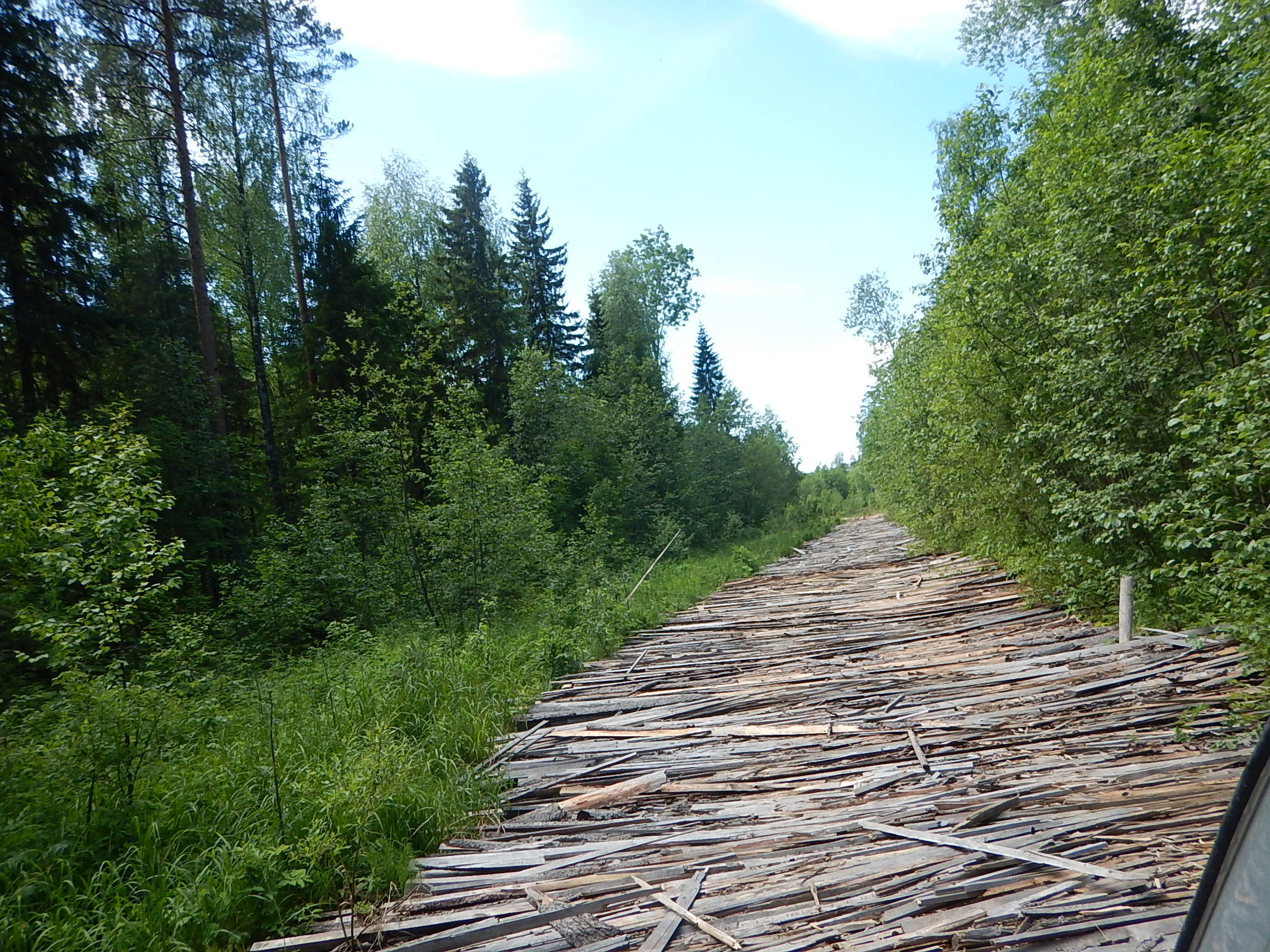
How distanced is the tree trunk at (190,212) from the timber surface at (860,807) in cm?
1003

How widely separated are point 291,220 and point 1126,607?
19.8 metres

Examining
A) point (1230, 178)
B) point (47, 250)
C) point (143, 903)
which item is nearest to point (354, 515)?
point (47, 250)

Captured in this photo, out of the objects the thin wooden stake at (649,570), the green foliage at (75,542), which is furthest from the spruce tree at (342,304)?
the green foliage at (75,542)

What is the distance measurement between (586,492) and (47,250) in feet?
44.3

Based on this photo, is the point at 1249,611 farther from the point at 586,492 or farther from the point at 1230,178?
the point at 586,492

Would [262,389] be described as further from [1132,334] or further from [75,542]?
[1132,334]

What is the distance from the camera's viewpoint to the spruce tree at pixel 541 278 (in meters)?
29.9

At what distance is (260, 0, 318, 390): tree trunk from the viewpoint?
632 inches

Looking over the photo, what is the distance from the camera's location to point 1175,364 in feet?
20.0

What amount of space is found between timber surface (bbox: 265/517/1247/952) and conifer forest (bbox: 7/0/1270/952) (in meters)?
0.63

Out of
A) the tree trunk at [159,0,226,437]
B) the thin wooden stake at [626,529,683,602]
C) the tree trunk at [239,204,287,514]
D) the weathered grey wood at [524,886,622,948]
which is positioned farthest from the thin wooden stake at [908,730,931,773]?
the tree trunk at [239,204,287,514]

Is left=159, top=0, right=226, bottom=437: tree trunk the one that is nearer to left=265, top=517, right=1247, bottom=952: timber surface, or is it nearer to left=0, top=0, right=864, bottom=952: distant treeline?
left=0, top=0, right=864, bottom=952: distant treeline

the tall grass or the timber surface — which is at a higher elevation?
the tall grass

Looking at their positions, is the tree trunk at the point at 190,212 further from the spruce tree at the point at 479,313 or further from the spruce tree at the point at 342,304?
the spruce tree at the point at 479,313
